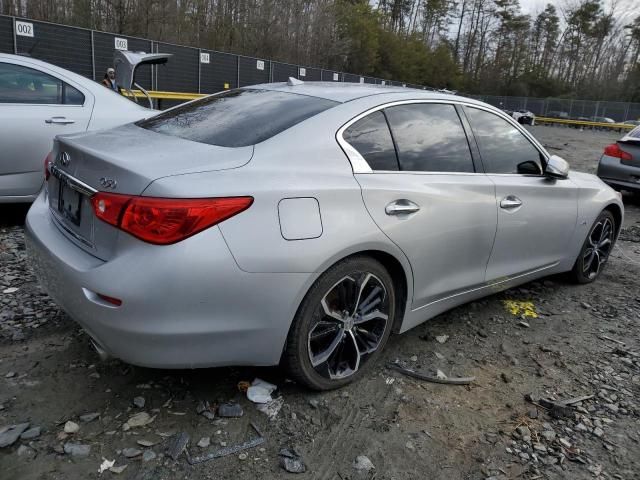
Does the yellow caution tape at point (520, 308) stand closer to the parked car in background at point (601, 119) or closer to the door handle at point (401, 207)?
the door handle at point (401, 207)

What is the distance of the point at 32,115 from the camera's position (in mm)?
4691

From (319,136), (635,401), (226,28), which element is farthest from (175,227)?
(226,28)

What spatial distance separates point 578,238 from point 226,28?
29.5m

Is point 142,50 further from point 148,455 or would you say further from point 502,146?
point 148,455

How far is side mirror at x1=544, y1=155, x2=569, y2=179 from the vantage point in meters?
3.77

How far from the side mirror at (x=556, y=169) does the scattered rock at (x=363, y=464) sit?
8.22 feet

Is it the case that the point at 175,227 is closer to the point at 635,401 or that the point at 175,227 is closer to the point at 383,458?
the point at 383,458

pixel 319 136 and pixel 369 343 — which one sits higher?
→ pixel 319 136

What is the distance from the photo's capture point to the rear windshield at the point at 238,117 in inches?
102

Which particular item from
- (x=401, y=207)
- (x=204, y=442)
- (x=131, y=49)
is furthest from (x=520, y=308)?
(x=131, y=49)

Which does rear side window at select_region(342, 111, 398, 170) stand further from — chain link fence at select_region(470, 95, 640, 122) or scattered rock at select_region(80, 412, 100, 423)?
chain link fence at select_region(470, 95, 640, 122)

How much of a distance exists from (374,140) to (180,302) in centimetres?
135

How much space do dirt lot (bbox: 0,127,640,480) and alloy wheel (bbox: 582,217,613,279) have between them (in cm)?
110

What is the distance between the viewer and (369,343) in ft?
9.39
